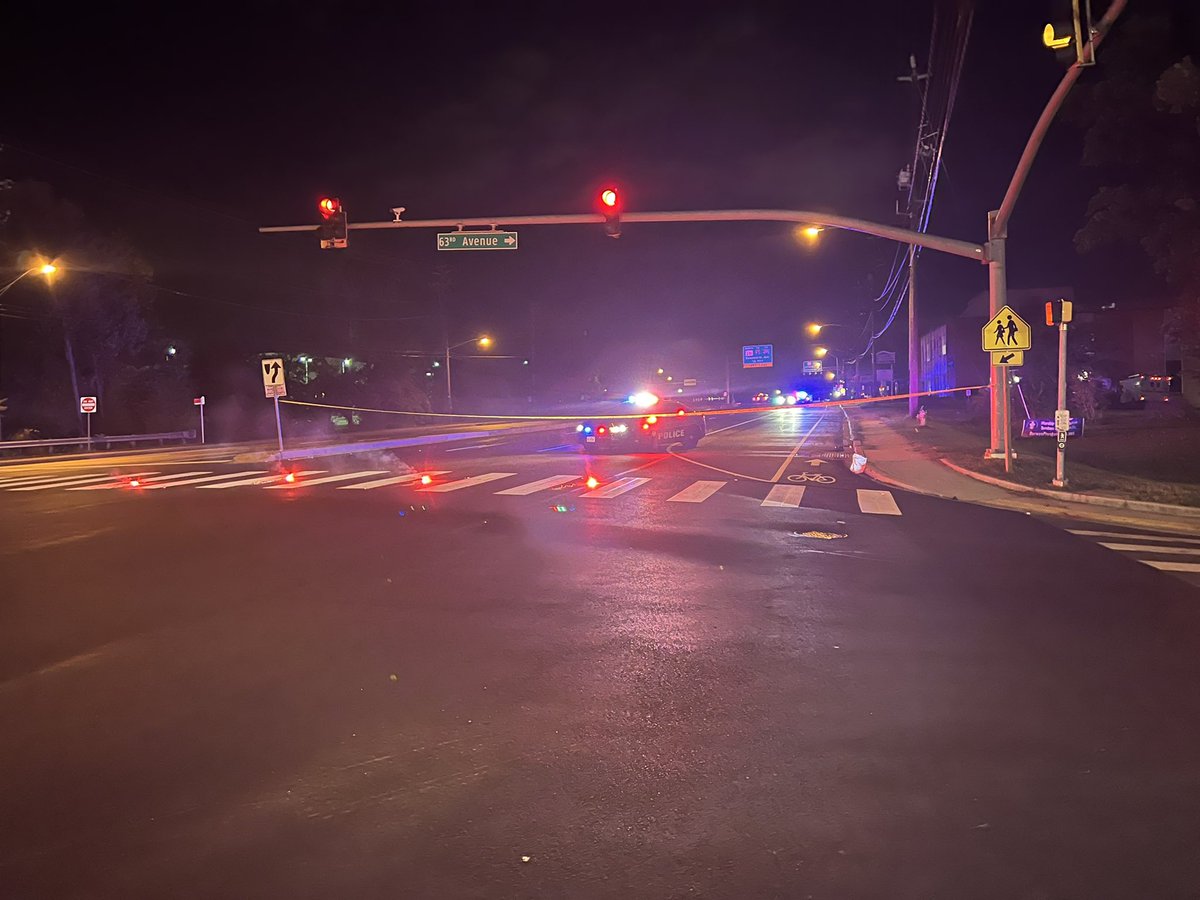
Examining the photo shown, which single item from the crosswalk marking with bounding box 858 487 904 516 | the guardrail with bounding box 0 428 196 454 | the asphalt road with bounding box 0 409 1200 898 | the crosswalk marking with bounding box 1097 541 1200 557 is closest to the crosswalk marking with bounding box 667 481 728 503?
the crosswalk marking with bounding box 858 487 904 516

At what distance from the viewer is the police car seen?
2542cm

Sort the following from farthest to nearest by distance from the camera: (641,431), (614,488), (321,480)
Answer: (641,431) → (321,480) → (614,488)

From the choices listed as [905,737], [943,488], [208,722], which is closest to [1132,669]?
[905,737]

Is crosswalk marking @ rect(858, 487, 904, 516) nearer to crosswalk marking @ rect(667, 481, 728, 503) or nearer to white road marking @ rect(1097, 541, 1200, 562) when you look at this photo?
crosswalk marking @ rect(667, 481, 728, 503)

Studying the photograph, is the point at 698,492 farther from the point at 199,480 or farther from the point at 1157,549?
the point at 199,480

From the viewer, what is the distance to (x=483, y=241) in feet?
63.9

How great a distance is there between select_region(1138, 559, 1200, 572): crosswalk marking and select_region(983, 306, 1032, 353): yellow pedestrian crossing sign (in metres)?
8.07

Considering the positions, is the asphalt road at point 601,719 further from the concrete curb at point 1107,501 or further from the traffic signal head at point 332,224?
the traffic signal head at point 332,224

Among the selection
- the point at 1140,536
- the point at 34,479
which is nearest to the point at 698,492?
the point at 1140,536

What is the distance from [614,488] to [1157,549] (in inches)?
363

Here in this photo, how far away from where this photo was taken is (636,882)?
336 cm

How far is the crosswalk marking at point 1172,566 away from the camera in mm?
8703

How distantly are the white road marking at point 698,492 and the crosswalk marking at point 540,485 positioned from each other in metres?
2.78

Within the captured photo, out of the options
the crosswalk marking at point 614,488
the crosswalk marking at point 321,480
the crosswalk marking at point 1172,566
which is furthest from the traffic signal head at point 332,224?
the crosswalk marking at point 1172,566
